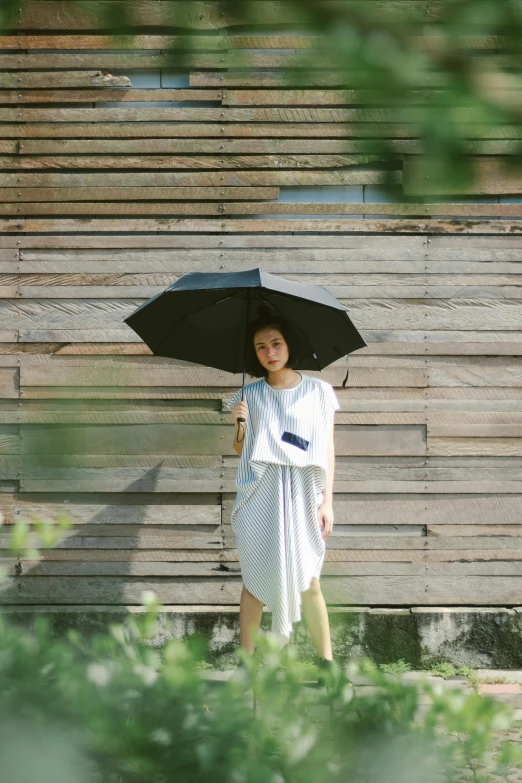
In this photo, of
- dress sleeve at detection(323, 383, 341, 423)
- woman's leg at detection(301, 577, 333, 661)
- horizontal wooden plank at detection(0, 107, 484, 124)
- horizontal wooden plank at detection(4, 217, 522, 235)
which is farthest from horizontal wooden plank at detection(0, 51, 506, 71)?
horizontal wooden plank at detection(0, 107, 484, 124)

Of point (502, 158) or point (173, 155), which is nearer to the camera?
point (502, 158)

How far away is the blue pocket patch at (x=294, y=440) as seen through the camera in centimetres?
416

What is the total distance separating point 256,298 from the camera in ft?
13.9

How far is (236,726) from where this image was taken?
2.02 ft

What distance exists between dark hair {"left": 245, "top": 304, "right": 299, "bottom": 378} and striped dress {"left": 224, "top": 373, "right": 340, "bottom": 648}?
0.47 ft

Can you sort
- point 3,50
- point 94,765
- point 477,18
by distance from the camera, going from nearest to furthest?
1. point 94,765
2. point 477,18
3. point 3,50

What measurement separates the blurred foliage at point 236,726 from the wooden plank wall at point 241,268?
165 inches

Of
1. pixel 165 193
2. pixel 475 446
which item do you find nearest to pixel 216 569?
pixel 475 446

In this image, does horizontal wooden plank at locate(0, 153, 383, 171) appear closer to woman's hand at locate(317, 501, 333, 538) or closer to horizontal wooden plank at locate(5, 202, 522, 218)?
horizontal wooden plank at locate(5, 202, 522, 218)

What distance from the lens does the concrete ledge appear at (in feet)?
15.8

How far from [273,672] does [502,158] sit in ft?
1.64

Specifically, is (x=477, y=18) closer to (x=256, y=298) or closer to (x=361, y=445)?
(x=256, y=298)

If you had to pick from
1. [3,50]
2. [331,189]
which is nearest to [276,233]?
[331,189]

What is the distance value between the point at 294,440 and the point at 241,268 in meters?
1.23
